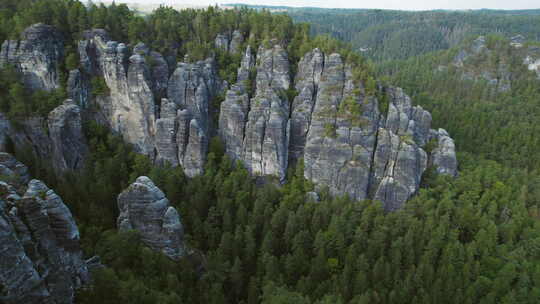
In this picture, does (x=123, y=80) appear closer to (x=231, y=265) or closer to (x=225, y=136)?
(x=225, y=136)

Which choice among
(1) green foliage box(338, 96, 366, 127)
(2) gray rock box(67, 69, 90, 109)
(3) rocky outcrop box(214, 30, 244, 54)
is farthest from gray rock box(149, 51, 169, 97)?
(1) green foliage box(338, 96, 366, 127)

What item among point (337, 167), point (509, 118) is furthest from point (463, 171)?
point (509, 118)

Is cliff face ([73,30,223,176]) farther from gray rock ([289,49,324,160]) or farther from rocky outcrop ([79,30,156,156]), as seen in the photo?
gray rock ([289,49,324,160])

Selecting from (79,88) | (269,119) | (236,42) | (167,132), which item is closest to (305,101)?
(269,119)

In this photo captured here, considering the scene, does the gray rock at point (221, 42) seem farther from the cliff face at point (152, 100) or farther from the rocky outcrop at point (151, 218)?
the rocky outcrop at point (151, 218)

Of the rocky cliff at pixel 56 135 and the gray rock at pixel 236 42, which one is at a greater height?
the gray rock at pixel 236 42

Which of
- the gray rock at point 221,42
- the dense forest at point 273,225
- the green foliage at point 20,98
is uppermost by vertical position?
the gray rock at point 221,42

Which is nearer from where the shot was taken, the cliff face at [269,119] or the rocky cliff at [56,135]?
the rocky cliff at [56,135]

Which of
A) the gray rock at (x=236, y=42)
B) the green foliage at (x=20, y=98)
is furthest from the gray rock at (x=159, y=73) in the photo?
the green foliage at (x=20, y=98)

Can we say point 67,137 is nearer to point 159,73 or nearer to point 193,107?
point 159,73
